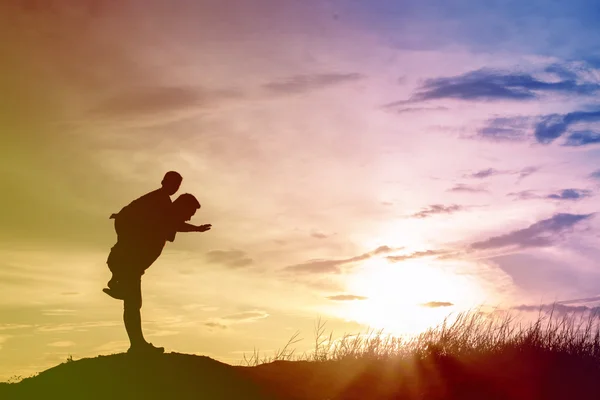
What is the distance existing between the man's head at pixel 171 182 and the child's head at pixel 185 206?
0.61 feet

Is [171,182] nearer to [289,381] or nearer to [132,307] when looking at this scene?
[132,307]

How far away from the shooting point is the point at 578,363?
51.3 feet

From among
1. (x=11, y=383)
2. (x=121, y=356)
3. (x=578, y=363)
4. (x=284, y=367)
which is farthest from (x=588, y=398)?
(x=11, y=383)

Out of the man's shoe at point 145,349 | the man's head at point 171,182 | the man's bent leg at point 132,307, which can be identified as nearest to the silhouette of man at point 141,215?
the man's head at point 171,182

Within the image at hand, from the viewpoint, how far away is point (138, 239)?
12156 mm

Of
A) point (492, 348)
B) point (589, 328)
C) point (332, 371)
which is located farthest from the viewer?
point (589, 328)

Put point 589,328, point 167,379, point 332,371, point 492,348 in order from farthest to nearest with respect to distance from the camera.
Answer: point 589,328 < point 492,348 < point 332,371 < point 167,379

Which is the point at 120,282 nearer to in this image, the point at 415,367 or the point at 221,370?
the point at 221,370

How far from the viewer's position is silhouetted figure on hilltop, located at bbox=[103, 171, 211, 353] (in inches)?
477

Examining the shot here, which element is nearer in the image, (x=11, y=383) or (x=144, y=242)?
(x=144, y=242)

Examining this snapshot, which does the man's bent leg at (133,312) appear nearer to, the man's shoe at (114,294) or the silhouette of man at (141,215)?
the man's shoe at (114,294)

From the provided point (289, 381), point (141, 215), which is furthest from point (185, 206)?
point (289, 381)

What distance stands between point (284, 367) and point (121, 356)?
298cm

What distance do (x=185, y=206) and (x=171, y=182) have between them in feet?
1.61
